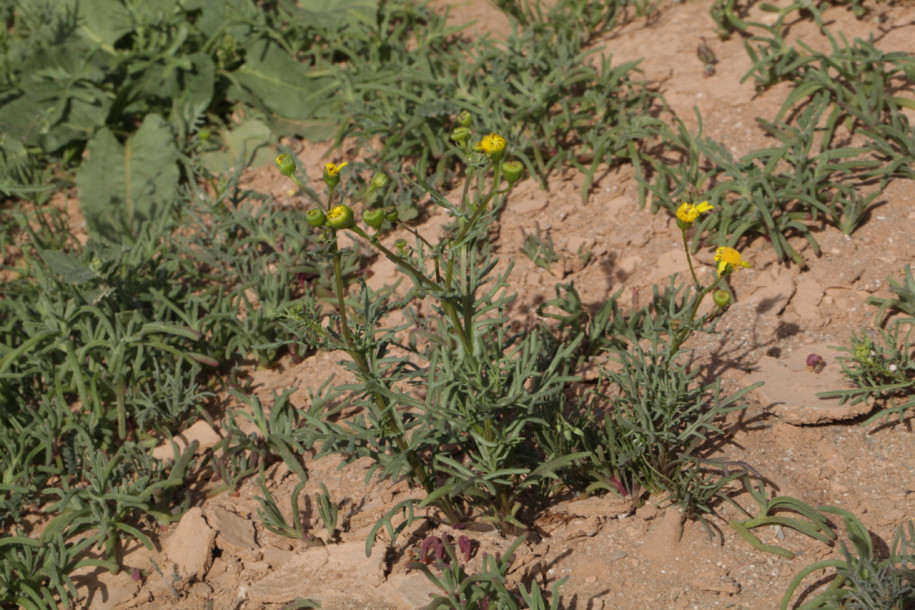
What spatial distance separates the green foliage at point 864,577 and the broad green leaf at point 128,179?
3.18 m

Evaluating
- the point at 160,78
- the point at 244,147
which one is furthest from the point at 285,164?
the point at 160,78

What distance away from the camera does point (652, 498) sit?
8.59 ft

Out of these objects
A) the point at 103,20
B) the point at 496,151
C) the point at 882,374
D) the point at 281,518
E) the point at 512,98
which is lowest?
the point at 281,518

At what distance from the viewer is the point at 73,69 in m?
4.46

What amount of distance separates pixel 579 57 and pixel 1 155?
2940 millimetres

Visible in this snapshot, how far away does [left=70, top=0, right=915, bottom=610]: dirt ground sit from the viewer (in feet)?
7.95

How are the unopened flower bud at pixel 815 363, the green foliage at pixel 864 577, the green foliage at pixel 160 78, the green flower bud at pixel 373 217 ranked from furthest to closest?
the green foliage at pixel 160 78 < the unopened flower bud at pixel 815 363 < the green foliage at pixel 864 577 < the green flower bud at pixel 373 217

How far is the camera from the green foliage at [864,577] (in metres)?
2.09

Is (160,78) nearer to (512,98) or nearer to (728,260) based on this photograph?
(512,98)

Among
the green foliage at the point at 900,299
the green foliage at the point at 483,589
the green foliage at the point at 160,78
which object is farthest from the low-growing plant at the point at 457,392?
the green foliage at the point at 160,78

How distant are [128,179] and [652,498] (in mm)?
3074

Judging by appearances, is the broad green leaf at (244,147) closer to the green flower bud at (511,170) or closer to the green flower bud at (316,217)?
the green flower bud at (316,217)

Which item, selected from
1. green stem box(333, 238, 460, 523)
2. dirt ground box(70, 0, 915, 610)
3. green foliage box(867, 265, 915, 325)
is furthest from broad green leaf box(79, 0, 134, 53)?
green foliage box(867, 265, 915, 325)

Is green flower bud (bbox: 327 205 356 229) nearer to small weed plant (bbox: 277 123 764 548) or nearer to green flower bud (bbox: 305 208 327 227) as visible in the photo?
green flower bud (bbox: 305 208 327 227)
